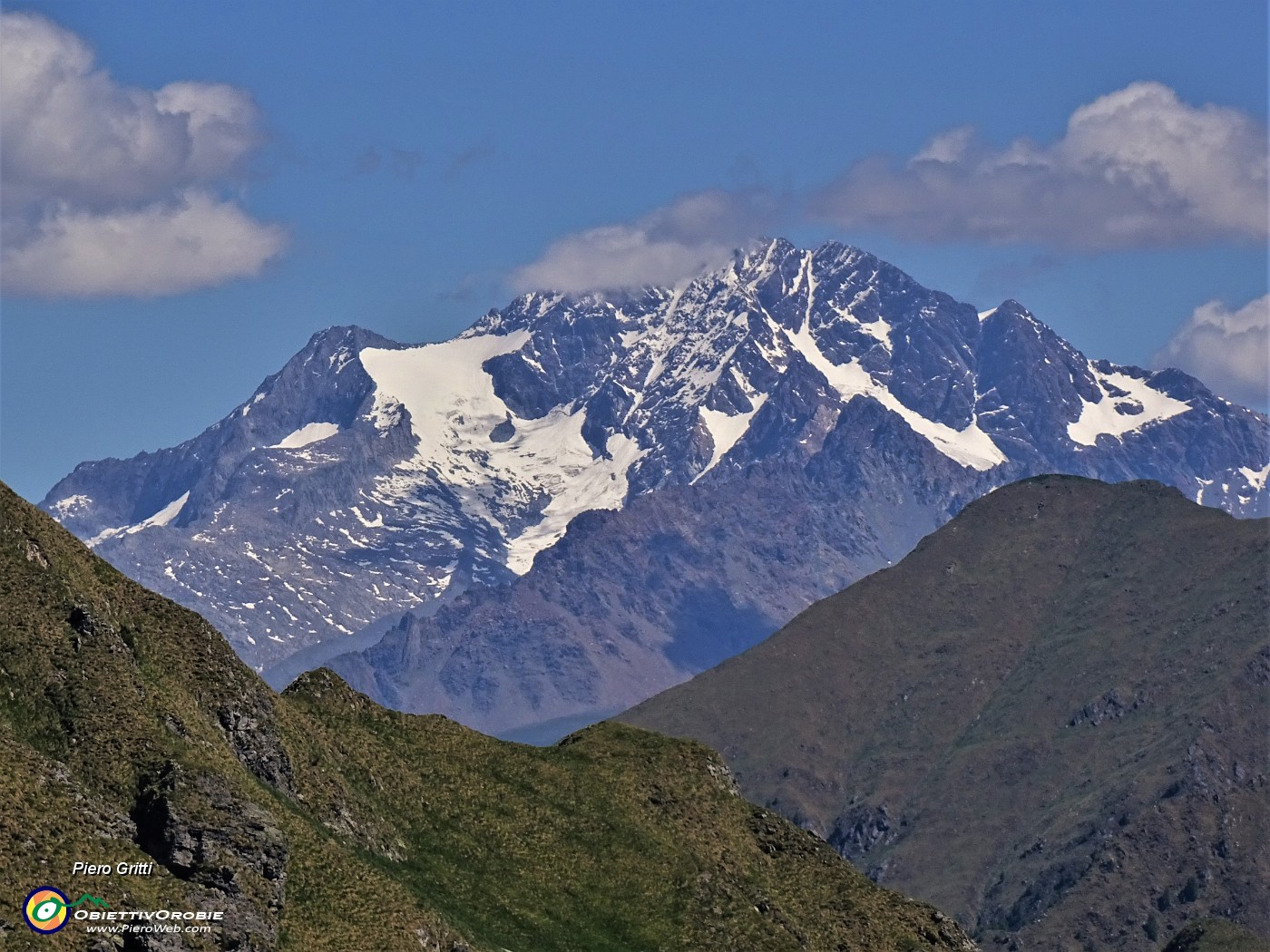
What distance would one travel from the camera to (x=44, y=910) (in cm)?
13112

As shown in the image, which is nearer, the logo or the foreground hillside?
the logo

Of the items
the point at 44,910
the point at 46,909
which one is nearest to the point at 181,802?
the point at 46,909

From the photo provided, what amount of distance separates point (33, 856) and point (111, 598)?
162ft

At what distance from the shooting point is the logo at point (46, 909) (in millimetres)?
130250

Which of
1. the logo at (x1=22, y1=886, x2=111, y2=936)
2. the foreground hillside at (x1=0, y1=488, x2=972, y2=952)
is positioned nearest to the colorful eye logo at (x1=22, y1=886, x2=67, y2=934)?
the logo at (x1=22, y1=886, x2=111, y2=936)

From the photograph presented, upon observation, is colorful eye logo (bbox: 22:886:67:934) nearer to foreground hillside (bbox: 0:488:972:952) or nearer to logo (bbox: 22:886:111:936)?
logo (bbox: 22:886:111:936)

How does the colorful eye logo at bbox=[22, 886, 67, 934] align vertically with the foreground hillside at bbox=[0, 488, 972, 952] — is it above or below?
below

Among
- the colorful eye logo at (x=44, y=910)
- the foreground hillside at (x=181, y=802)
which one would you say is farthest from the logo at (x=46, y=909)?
the foreground hillside at (x=181, y=802)

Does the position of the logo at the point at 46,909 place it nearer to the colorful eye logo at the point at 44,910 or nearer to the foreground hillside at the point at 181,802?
the colorful eye logo at the point at 44,910

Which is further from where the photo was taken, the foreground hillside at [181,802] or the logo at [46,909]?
Answer: the foreground hillside at [181,802]

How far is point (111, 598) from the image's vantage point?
7303 inches

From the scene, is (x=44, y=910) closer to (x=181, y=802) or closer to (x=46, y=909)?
(x=46, y=909)

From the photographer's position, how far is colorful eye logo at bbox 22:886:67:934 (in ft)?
427

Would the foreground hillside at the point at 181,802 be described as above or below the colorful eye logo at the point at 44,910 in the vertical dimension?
above
